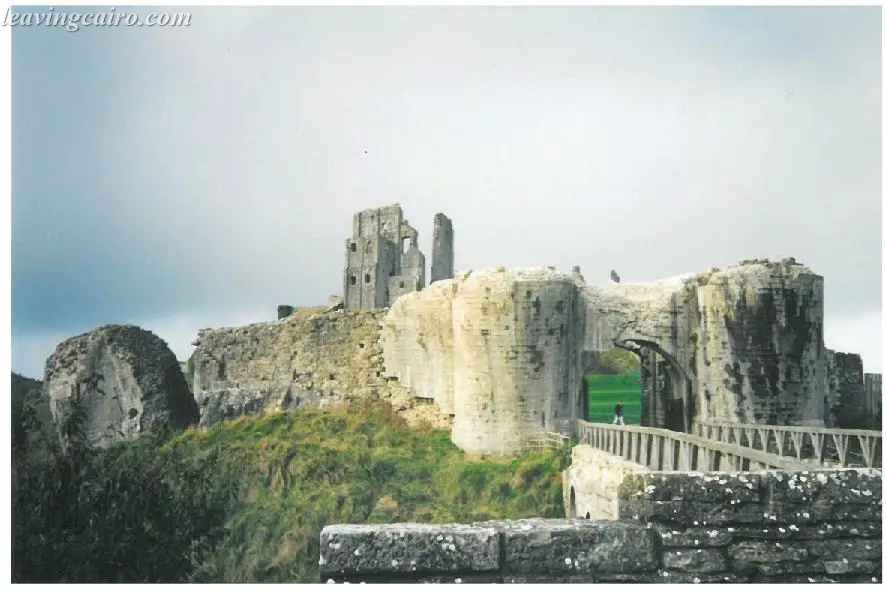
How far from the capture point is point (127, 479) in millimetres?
6988

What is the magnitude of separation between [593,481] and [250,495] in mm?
7292

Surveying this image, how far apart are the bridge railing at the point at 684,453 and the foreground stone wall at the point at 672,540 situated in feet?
5.51

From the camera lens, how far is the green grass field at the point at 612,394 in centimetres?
2642

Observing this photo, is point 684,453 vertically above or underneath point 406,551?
underneath

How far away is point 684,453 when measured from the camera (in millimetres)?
8742

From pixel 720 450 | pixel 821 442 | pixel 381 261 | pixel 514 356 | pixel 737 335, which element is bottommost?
pixel 821 442

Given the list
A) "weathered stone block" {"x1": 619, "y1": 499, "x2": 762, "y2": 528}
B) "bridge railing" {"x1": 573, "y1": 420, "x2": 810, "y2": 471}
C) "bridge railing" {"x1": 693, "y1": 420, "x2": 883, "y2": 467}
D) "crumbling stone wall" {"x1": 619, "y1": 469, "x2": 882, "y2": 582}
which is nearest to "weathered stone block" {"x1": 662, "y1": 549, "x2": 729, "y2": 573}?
"crumbling stone wall" {"x1": 619, "y1": 469, "x2": 882, "y2": 582}

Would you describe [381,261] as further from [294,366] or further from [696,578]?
[696,578]

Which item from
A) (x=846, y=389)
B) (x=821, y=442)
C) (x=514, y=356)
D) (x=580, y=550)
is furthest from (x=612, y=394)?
(x=580, y=550)

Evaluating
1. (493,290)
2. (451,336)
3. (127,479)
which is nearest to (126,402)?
(451,336)

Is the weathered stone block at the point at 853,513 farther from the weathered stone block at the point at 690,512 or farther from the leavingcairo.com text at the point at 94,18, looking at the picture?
the leavingcairo.com text at the point at 94,18

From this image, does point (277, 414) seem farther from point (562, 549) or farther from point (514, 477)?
point (562, 549)

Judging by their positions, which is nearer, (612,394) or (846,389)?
(846,389)

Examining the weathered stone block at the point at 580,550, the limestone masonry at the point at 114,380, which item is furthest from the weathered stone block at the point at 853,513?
the limestone masonry at the point at 114,380
